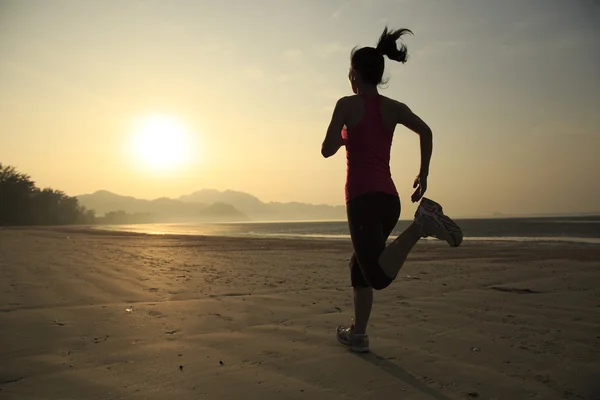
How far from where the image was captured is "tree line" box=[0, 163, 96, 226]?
40.3 metres

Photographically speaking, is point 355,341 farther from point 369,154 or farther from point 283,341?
point 369,154

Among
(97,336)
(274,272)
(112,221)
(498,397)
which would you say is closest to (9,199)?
(112,221)

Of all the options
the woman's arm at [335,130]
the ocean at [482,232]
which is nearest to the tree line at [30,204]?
the ocean at [482,232]

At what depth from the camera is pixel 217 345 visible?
114 inches

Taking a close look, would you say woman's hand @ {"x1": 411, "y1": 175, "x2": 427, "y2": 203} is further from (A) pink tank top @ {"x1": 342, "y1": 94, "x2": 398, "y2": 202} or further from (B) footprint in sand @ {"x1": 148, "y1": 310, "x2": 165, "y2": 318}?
(B) footprint in sand @ {"x1": 148, "y1": 310, "x2": 165, "y2": 318}

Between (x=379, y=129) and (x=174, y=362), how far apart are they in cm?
217

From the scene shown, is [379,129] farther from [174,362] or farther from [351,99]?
[174,362]

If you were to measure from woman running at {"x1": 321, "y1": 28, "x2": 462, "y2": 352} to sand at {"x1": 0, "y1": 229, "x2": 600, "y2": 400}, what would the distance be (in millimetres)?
526

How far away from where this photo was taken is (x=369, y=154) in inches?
110

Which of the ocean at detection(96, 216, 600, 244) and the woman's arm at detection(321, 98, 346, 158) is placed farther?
the ocean at detection(96, 216, 600, 244)

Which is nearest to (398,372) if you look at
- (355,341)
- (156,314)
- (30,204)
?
(355,341)

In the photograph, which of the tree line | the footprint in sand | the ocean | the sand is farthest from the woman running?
the tree line

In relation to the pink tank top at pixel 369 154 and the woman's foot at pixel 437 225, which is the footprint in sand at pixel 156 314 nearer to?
the pink tank top at pixel 369 154

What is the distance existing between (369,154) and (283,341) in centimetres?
161
